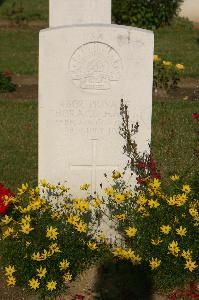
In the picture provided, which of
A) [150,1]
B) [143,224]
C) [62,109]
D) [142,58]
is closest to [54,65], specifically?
[62,109]

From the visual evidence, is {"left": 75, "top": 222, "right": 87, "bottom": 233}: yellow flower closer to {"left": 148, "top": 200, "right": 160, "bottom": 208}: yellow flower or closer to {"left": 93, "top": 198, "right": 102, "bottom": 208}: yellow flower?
{"left": 93, "top": 198, "right": 102, "bottom": 208}: yellow flower

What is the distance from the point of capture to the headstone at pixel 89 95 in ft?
16.5

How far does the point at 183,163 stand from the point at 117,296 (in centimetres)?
293

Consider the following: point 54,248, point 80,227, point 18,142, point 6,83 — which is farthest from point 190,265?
point 6,83

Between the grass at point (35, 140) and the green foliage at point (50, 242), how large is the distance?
4.20 feet

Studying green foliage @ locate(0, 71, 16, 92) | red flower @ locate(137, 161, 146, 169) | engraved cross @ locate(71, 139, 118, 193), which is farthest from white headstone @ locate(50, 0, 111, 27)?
green foliage @ locate(0, 71, 16, 92)

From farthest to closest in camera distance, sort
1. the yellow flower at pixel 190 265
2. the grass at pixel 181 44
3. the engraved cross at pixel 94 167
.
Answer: the grass at pixel 181 44 < the engraved cross at pixel 94 167 < the yellow flower at pixel 190 265

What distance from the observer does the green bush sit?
54.5ft

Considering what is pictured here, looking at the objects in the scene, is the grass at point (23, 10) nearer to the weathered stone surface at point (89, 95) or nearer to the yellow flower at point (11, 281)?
the weathered stone surface at point (89, 95)

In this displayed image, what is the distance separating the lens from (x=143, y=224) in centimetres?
498

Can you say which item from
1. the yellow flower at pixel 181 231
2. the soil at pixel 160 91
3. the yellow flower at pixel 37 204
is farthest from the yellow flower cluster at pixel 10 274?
the soil at pixel 160 91

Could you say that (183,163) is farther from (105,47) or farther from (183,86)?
(183,86)

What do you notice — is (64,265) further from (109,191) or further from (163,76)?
(163,76)

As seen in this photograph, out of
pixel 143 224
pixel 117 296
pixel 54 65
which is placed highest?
pixel 54 65
